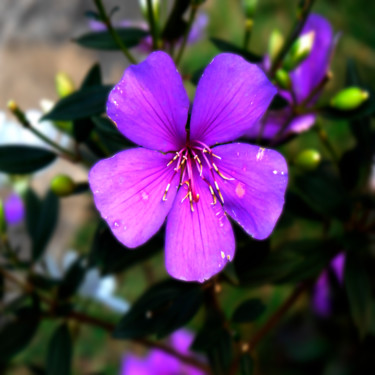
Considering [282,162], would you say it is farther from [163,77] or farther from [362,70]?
[362,70]

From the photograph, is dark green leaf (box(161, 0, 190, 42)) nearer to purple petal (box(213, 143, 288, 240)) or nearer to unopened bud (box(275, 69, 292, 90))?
unopened bud (box(275, 69, 292, 90))

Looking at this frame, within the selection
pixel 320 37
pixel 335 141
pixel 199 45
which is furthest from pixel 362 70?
pixel 320 37

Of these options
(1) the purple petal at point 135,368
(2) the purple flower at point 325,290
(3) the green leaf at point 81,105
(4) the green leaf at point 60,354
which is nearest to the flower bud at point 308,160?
(3) the green leaf at point 81,105

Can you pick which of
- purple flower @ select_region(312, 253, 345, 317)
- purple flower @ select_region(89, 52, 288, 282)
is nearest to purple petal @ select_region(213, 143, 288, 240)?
purple flower @ select_region(89, 52, 288, 282)

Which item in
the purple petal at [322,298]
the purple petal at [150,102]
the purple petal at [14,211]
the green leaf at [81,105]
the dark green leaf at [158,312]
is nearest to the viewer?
the purple petal at [150,102]

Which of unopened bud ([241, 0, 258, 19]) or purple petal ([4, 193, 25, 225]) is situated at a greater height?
unopened bud ([241, 0, 258, 19])

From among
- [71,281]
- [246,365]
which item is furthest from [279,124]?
[71,281]

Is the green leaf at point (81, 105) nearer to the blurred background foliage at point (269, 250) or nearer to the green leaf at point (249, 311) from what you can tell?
the blurred background foliage at point (269, 250)

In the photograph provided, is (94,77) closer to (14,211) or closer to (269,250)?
(269,250)
